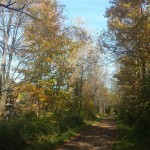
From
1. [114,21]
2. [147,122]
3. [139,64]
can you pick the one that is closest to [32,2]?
[147,122]

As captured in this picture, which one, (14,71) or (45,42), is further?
(14,71)

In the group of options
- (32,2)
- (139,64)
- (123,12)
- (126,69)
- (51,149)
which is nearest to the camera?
(32,2)

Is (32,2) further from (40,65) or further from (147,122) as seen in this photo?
(40,65)

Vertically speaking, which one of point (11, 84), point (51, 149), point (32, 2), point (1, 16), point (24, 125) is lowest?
point (51, 149)

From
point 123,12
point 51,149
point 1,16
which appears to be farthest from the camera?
point 123,12

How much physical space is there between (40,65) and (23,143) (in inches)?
329

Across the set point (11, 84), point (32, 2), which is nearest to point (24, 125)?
point (11, 84)

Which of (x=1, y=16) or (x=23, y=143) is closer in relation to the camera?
(x=23, y=143)

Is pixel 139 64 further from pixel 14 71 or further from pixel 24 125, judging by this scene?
pixel 24 125

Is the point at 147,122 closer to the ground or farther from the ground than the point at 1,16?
closer to the ground

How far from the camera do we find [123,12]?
21.0 metres

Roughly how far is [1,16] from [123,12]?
335 inches

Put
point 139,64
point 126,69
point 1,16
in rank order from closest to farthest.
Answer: point 1,16
point 139,64
point 126,69

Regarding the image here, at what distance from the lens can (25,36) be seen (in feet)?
66.0
